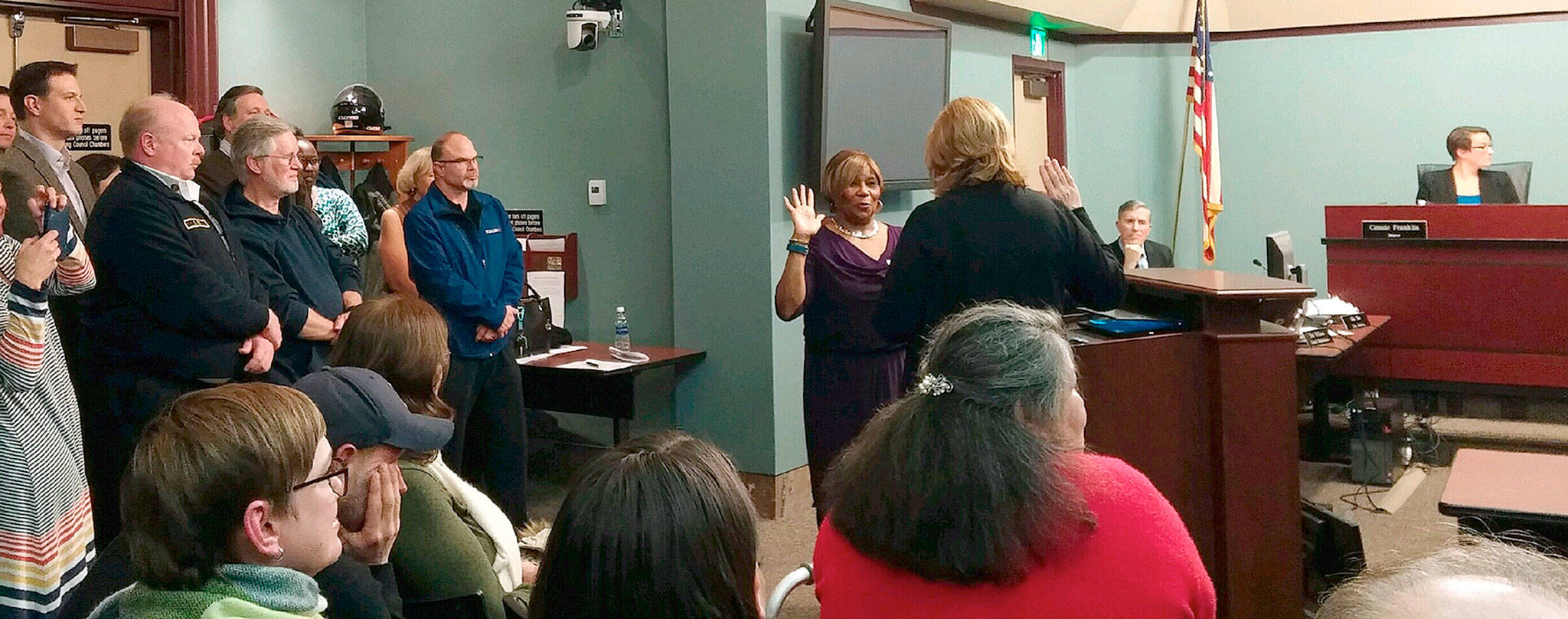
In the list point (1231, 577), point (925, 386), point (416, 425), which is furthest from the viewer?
point (1231, 577)

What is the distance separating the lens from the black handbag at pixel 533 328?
202 inches

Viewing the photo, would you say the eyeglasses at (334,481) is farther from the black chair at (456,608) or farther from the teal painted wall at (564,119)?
the teal painted wall at (564,119)

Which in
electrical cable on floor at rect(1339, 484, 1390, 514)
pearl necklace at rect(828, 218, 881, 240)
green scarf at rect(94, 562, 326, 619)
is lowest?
electrical cable on floor at rect(1339, 484, 1390, 514)

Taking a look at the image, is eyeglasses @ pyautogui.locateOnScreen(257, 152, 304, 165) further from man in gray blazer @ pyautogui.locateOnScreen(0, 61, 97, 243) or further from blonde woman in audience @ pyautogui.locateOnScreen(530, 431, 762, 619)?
blonde woman in audience @ pyautogui.locateOnScreen(530, 431, 762, 619)

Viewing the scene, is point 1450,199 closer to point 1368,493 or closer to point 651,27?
point 1368,493

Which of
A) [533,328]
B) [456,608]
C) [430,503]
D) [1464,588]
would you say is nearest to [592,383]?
[533,328]

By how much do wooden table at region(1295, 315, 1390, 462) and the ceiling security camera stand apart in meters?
2.94

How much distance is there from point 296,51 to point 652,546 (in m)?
5.25

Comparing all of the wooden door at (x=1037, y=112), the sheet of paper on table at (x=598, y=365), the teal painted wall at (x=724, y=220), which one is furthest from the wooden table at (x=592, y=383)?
the wooden door at (x=1037, y=112)

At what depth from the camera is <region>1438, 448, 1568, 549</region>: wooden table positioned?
2.11 meters

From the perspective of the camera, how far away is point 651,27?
5.24 metres

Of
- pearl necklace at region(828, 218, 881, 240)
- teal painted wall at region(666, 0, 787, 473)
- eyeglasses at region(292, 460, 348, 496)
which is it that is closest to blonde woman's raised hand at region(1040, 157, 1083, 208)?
pearl necklace at region(828, 218, 881, 240)

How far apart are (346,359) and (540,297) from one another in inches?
124

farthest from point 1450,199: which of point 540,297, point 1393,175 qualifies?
point 540,297
